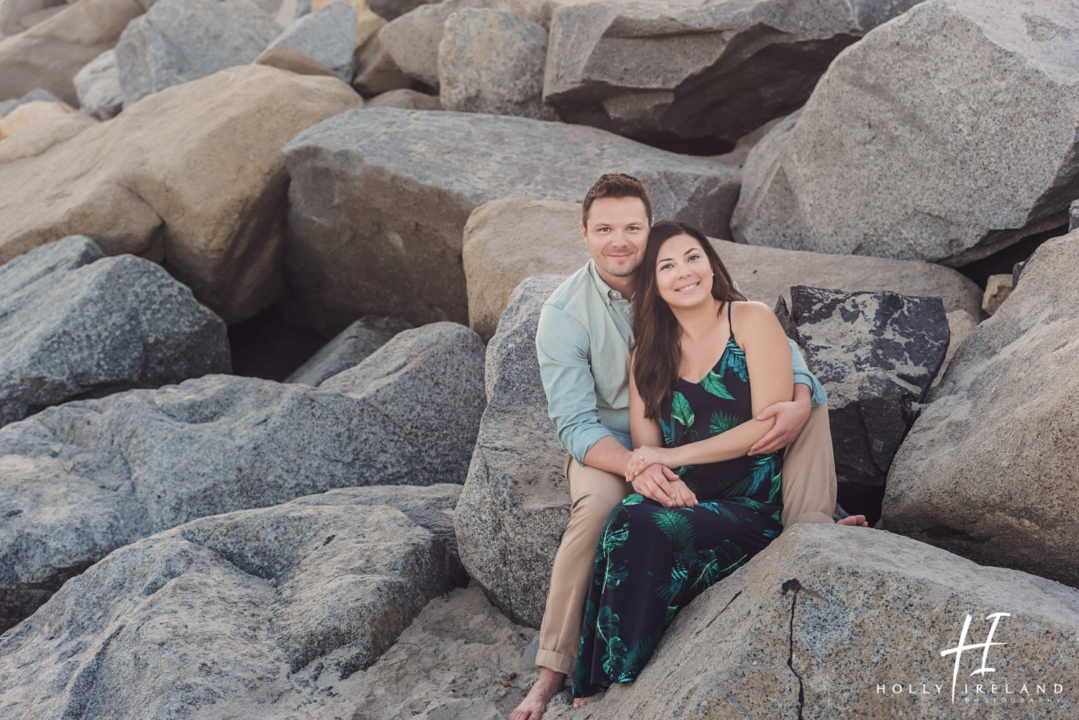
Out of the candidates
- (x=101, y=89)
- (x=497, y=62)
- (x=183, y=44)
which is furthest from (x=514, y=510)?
(x=101, y=89)

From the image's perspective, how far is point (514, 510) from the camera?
10.2 feet

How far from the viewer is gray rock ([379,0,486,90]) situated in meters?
8.31

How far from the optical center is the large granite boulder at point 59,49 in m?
13.5

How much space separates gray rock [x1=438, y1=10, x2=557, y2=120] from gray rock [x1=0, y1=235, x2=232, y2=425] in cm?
296

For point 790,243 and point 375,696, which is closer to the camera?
point 375,696

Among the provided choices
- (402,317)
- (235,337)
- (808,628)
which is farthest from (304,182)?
(808,628)

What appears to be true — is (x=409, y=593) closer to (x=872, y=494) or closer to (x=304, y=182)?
(x=872, y=494)

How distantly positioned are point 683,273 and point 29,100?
12542 mm

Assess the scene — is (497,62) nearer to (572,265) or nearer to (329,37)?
(329,37)

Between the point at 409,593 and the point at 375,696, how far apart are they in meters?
0.46

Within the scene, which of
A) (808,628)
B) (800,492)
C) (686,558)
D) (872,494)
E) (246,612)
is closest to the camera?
(808,628)

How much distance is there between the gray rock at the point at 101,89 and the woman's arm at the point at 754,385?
1011 cm

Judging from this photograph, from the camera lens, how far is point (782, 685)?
1.94 meters

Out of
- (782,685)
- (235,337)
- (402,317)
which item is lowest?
(235,337)
